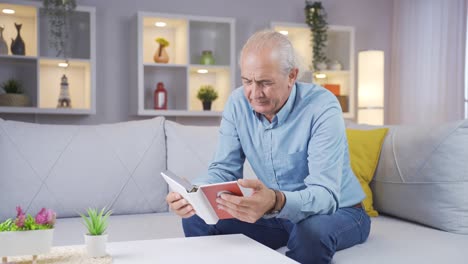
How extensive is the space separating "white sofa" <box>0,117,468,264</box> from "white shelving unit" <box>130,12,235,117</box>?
5.31 ft

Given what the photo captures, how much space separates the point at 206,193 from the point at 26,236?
16.8 inches

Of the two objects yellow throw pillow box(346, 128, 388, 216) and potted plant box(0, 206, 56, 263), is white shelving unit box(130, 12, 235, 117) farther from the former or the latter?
potted plant box(0, 206, 56, 263)

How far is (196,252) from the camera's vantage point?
4.24 ft

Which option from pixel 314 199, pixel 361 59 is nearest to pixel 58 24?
pixel 361 59

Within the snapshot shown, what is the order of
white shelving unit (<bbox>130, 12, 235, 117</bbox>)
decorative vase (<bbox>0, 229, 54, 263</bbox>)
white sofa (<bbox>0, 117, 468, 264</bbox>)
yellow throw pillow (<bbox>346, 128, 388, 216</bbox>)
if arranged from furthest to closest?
white shelving unit (<bbox>130, 12, 235, 117</bbox>) → yellow throw pillow (<bbox>346, 128, 388, 216</bbox>) → white sofa (<bbox>0, 117, 468, 264</bbox>) → decorative vase (<bbox>0, 229, 54, 263</bbox>)

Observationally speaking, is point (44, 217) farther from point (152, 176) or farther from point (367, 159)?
point (367, 159)

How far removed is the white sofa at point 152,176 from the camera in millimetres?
1953

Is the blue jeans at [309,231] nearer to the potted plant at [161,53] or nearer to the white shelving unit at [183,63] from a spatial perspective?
the white shelving unit at [183,63]

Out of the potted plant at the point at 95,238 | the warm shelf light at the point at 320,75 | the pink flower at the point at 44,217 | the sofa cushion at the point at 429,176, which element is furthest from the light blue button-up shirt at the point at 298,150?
the warm shelf light at the point at 320,75

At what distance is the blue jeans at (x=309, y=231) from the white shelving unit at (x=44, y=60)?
7.93 ft

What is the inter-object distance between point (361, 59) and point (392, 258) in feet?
10.7

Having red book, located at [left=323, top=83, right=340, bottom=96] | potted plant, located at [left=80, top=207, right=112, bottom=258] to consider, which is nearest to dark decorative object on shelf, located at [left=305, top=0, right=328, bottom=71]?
red book, located at [left=323, top=83, right=340, bottom=96]

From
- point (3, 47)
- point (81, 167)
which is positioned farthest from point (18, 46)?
point (81, 167)

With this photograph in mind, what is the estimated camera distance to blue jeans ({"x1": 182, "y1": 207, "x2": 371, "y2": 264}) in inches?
57.5
